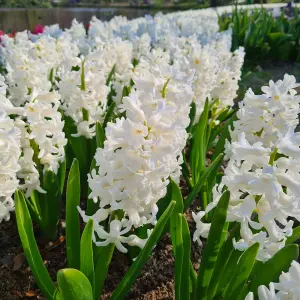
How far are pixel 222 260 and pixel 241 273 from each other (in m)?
0.11

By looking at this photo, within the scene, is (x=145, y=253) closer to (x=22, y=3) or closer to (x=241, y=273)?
(x=241, y=273)

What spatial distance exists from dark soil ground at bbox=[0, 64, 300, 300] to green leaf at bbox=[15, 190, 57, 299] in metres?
0.45

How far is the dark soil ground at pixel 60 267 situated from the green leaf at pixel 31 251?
447 millimetres

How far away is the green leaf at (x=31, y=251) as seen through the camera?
1616mm

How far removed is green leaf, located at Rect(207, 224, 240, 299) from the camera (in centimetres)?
153

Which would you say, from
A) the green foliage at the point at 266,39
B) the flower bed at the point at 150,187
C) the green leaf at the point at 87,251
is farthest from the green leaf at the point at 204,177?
the green foliage at the point at 266,39

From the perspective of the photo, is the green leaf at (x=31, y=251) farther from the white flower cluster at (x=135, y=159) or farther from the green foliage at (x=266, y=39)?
the green foliage at (x=266, y=39)

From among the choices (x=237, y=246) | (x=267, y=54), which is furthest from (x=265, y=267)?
(x=267, y=54)

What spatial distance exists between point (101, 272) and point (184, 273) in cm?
33

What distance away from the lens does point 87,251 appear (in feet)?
5.03

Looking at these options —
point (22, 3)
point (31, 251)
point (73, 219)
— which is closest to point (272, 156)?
point (73, 219)

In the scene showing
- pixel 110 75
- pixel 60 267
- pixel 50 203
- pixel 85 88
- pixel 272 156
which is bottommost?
pixel 60 267

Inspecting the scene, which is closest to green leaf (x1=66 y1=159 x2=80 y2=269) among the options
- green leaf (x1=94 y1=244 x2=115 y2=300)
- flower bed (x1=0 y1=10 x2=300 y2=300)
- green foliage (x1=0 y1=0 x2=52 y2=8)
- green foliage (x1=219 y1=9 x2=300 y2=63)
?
flower bed (x1=0 y1=10 x2=300 y2=300)

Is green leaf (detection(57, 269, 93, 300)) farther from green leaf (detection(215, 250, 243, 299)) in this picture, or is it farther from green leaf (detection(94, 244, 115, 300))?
green leaf (detection(215, 250, 243, 299))
